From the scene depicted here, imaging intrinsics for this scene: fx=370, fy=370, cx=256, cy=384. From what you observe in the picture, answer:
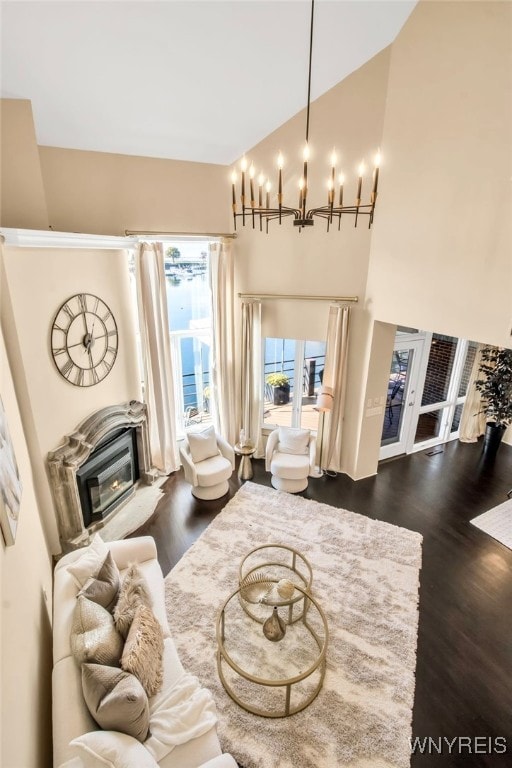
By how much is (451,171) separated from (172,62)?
2626 millimetres

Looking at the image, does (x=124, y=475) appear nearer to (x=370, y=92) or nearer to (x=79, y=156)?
(x=79, y=156)

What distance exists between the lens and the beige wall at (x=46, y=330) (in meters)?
3.17

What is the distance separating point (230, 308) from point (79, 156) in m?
2.55

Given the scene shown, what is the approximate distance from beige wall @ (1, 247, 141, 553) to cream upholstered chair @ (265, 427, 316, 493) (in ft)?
7.79

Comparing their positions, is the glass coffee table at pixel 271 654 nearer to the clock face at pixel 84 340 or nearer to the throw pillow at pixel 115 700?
the throw pillow at pixel 115 700

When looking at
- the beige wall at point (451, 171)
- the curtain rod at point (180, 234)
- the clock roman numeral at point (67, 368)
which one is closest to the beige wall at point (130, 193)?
the curtain rod at point (180, 234)

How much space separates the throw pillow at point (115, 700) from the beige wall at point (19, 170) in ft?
12.3

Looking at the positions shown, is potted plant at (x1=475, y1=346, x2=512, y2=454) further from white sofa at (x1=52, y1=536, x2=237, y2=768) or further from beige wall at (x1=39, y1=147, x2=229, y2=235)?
white sofa at (x1=52, y1=536, x2=237, y2=768)

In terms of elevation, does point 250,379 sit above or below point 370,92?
below

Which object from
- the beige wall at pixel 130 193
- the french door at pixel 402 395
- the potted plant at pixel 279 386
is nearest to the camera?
the beige wall at pixel 130 193

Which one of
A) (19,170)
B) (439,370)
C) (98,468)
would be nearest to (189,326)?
(98,468)

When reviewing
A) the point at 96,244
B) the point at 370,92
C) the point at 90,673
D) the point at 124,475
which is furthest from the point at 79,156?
the point at 90,673

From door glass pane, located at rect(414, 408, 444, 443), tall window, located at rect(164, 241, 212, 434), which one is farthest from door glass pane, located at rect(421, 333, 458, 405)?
tall window, located at rect(164, 241, 212, 434)

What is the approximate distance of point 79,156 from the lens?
13.3ft
